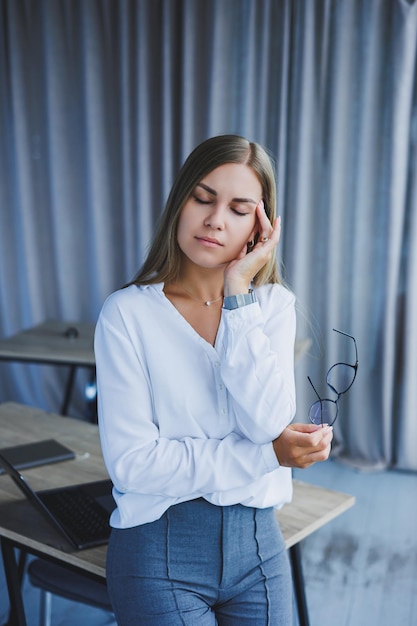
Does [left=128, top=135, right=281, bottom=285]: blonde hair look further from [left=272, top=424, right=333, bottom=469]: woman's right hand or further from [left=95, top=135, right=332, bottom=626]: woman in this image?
[left=272, top=424, right=333, bottom=469]: woman's right hand

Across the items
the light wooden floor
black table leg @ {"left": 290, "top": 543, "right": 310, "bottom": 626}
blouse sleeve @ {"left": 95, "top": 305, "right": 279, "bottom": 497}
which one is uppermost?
blouse sleeve @ {"left": 95, "top": 305, "right": 279, "bottom": 497}

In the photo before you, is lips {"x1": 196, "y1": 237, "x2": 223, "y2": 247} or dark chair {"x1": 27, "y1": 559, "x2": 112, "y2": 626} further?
dark chair {"x1": 27, "y1": 559, "x2": 112, "y2": 626}

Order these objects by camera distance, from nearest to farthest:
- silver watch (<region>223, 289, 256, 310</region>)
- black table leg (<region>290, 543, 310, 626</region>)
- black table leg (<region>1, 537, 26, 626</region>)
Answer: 1. silver watch (<region>223, 289, 256, 310</region>)
2. black table leg (<region>1, 537, 26, 626</region>)
3. black table leg (<region>290, 543, 310, 626</region>)

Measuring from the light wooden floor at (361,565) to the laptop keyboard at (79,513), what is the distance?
834 mm

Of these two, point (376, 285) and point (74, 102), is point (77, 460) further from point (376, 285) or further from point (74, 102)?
point (74, 102)

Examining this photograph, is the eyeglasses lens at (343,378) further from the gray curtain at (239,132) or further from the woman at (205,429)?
the gray curtain at (239,132)

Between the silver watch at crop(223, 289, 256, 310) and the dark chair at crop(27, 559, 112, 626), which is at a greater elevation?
the silver watch at crop(223, 289, 256, 310)

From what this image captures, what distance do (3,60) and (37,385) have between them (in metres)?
2.07

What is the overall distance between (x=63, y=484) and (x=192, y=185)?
866mm

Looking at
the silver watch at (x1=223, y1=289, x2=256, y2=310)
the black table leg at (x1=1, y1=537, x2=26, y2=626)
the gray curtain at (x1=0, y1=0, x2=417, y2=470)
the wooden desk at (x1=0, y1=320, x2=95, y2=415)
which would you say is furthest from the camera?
the gray curtain at (x1=0, y1=0, x2=417, y2=470)

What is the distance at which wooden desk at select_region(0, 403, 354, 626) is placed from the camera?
1.51 metres

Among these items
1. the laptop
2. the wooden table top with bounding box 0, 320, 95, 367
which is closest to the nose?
the laptop

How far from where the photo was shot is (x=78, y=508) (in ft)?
5.40

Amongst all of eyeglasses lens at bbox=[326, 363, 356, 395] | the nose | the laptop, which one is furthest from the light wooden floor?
the nose
